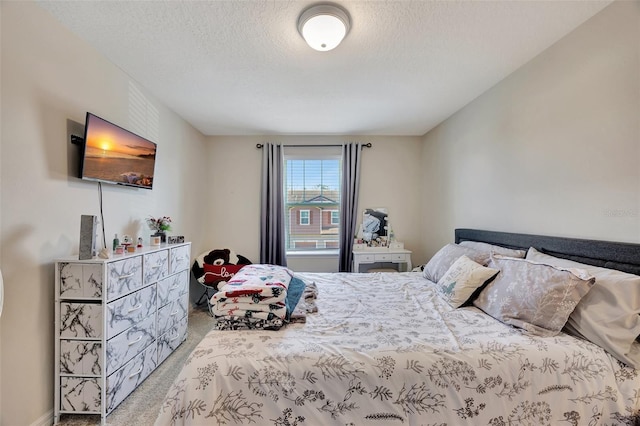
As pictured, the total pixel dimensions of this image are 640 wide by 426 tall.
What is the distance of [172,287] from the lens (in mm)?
2252

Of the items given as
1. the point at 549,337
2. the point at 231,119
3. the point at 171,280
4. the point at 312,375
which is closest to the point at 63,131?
the point at 171,280

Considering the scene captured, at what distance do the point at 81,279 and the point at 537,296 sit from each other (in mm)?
2634

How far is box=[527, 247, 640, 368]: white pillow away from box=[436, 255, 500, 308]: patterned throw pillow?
18.2 inches

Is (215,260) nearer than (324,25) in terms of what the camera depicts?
No

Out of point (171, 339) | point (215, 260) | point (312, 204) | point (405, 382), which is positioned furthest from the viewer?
point (312, 204)

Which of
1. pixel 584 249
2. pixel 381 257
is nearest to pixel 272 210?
pixel 381 257

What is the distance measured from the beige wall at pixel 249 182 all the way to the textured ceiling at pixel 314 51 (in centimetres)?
99

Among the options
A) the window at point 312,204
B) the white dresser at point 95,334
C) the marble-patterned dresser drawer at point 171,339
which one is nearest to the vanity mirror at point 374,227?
the window at point 312,204

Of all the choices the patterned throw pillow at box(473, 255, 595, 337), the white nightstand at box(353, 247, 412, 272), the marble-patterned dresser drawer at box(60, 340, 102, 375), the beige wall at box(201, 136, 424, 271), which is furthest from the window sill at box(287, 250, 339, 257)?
the marble-patterned dresser drawer at box(60, 340, 102, 375)

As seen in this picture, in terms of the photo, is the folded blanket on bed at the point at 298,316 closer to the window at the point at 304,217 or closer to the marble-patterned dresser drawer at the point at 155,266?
the marble-patterned dresser drawer at the point at 155,266

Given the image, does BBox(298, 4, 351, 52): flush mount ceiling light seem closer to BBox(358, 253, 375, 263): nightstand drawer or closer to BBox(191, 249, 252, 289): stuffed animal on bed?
BBox(358, 253, 375, 263): nightstand drawer

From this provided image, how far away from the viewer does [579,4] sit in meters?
1.43

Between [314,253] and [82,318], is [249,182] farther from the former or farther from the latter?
[82,318]

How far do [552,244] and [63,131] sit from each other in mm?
3347
